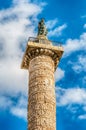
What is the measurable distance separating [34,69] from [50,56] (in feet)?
3.64

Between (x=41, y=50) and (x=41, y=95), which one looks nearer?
(x=41, y=95)

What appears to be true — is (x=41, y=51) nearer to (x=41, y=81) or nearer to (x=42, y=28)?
(x=41, y=81)

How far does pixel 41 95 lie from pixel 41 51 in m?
2.32

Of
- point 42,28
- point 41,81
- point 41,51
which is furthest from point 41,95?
point 42,28

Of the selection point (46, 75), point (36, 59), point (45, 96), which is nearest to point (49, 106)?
point (45, 96)

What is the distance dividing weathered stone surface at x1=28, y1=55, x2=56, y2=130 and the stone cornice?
0.23 meters

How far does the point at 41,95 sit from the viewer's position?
13.9 metres

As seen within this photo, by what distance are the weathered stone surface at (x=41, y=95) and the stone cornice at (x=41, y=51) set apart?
0.23 metres

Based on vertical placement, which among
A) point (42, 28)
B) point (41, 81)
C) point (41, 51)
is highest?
point (42, 28)

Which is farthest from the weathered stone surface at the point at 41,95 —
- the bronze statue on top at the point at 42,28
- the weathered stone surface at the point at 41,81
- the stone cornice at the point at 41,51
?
the bronze statue on top at the point at 42,28

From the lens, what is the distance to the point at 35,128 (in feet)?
43.4

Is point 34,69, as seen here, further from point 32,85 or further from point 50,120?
point 50,120

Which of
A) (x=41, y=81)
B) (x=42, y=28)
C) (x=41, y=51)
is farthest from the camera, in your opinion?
(x=42, y=28)

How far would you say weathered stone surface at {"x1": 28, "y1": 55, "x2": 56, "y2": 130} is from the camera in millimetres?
13391
